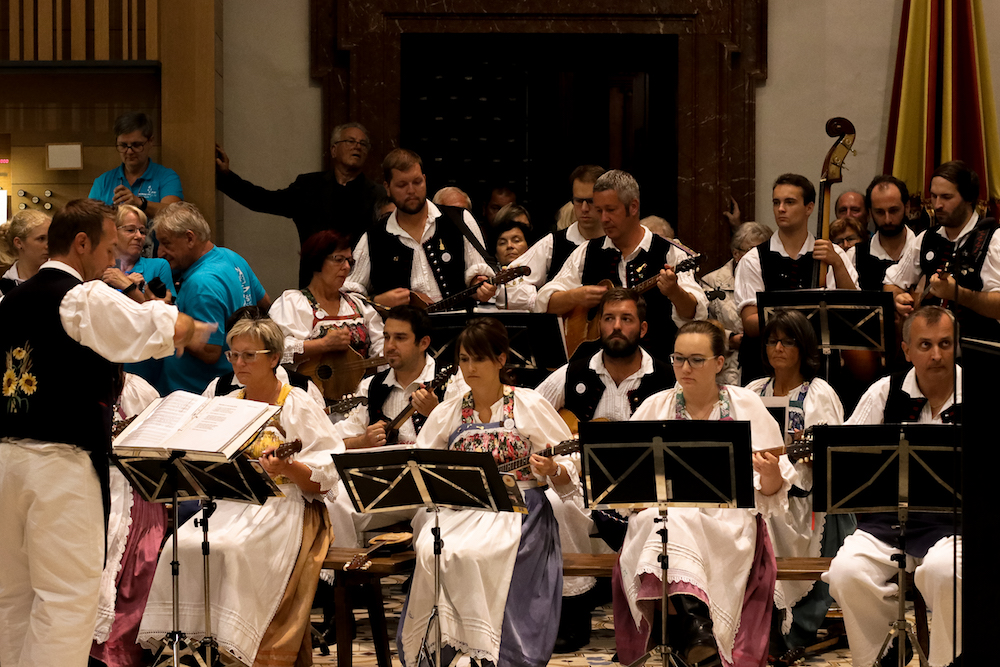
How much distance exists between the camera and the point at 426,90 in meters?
9.38

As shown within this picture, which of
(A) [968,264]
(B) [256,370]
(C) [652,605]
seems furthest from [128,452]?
(A) [968,264]

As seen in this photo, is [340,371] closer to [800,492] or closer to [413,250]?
[413,250]

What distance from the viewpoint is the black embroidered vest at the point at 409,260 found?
6824 mm

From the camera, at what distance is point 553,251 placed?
6.96 m

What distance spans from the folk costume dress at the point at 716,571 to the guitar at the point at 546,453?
37cm

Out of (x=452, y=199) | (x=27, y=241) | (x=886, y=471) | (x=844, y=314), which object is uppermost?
(x=452, y=199)

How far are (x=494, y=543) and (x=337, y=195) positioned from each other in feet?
10.8

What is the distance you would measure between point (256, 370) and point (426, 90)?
466 centimetres

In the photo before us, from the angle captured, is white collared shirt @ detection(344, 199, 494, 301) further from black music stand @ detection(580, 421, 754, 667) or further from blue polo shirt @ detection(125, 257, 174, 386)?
black music stand @ detection(580, 421, 754, 667)

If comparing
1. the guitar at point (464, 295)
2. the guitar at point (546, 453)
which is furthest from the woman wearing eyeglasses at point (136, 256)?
the guitar at point (546, 453)

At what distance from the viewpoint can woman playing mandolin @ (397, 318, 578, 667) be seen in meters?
4.88

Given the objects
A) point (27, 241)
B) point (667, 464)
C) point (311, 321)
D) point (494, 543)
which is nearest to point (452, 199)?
point (311, 321)

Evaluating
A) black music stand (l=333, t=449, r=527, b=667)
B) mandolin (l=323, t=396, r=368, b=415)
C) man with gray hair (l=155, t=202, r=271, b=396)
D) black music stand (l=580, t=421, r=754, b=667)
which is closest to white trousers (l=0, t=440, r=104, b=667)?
black music stand (l=333, t=449, r=527, b=667)

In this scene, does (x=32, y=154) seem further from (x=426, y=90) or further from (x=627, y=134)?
(x=627, y=134)
